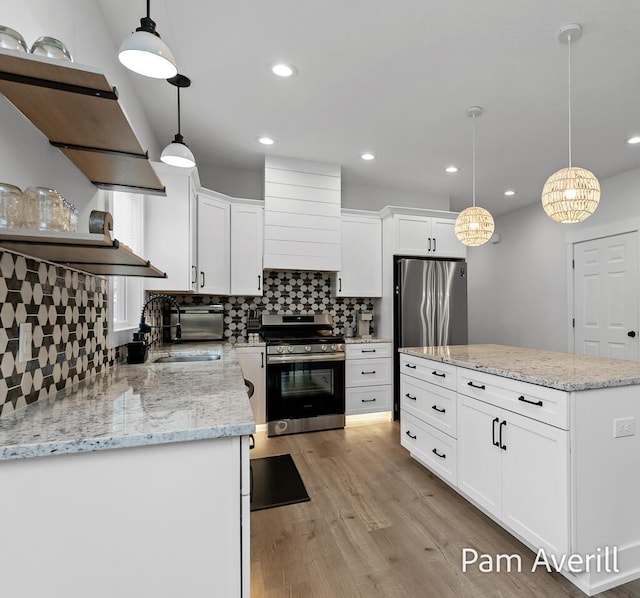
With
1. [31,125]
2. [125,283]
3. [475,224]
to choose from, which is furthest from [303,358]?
[31,125]

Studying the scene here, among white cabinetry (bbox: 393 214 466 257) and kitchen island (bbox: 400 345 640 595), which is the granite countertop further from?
white cabinetry (bbox: 393 214 466 257)

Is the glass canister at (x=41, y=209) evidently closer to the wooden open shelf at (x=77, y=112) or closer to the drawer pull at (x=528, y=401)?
the wooden open shelf at (x=77, y=112)

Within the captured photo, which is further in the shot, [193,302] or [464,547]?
[193,302]

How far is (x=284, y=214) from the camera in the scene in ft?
11.9

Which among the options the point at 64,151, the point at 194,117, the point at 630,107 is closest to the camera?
the point at 64,151

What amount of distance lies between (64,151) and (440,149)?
10.3 feet

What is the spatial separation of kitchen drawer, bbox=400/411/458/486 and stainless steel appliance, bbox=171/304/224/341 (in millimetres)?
1970

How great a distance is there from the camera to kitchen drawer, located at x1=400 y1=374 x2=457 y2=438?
7.27 feet

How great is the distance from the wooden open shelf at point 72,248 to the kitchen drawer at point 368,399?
274cm

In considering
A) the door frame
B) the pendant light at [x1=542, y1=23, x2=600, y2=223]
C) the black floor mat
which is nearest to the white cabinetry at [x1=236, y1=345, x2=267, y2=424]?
the black floor mat

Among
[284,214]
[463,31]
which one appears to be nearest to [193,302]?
[284,214]

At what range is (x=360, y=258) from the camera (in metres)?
4.01

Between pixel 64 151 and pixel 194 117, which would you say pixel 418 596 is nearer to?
pixel 64 151

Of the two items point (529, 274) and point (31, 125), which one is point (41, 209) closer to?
point (31, 125)
